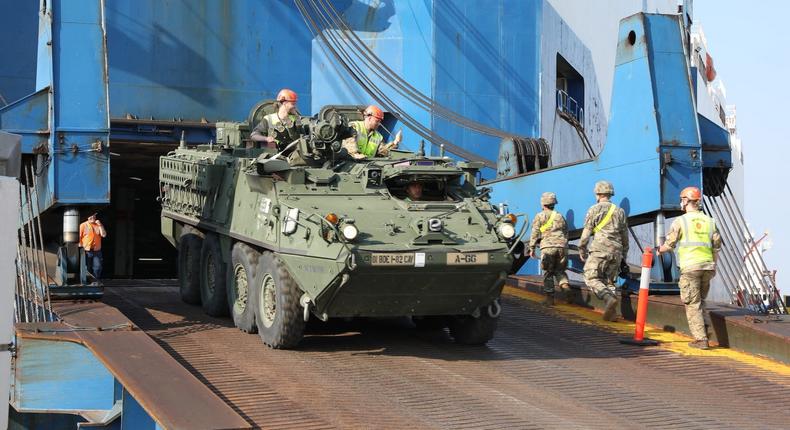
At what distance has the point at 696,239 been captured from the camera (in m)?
12.0

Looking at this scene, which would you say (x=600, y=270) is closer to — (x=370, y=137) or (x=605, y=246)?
(x=605, y=246)

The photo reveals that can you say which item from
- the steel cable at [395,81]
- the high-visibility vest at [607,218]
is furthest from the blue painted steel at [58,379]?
the steel cable at [395,81]

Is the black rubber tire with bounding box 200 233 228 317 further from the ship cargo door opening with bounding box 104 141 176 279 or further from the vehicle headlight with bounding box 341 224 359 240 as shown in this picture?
the ship cargo door opening with bounding box 104 141 176 279

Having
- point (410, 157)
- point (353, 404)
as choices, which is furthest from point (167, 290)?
point (353, 404)

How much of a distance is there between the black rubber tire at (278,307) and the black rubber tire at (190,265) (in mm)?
2951

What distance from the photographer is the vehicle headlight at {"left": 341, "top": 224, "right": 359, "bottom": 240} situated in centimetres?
1034

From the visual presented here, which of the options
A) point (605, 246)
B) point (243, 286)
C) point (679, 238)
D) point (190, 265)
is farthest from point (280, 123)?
point (679, 238)

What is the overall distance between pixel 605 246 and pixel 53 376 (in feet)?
21.2

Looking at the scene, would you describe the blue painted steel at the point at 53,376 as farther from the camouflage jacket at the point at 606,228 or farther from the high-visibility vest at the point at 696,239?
the camouflage jacket at the point at 606,228

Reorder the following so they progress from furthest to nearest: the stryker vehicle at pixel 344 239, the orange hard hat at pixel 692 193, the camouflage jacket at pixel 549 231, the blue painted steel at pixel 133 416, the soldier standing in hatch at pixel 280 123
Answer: the camouflage jacket at pixel 549 231 < the soldier standing in hatch at pixel 280 123 < the orange hard hat at pixel 692 193 < the stryker vehicle at pixel 344 239 < the blue painted steel at pixel 133 416

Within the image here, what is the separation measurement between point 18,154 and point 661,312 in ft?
31.3

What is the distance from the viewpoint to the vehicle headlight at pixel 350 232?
10.3m

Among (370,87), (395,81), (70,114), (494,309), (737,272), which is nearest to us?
(494,309)

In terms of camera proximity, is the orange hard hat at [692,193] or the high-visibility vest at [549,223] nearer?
the orange hard hat at [692,193]
